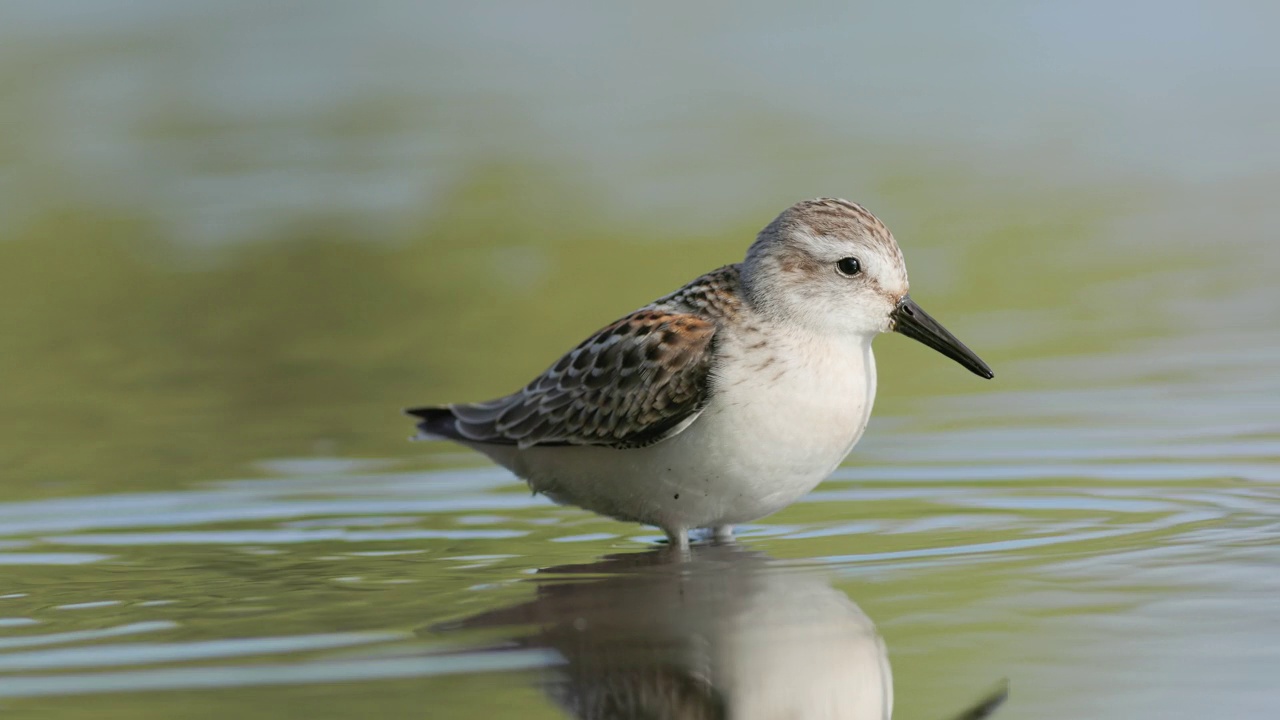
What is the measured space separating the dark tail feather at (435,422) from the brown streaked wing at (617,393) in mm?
56

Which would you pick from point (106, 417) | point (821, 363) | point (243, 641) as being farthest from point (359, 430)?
point (243, 641)

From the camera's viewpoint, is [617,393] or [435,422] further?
[435,422]

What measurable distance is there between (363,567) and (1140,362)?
6.65m

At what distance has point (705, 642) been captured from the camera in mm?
6680

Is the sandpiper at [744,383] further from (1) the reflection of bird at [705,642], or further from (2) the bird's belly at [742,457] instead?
(1) the reflection of bird at [705,642]

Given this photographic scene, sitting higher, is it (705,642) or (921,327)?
(921,327)

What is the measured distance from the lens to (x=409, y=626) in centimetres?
696

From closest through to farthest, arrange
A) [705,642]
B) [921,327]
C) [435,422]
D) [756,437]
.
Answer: [705,642]
[756,437]
[921,327]
[435,422]

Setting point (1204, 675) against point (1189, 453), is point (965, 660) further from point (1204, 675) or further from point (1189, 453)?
point (1189, 453)

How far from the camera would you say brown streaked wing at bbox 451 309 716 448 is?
27.7 ft

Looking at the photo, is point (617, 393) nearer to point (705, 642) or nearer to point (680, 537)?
point (680, 537)

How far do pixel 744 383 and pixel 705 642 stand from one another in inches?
72.9

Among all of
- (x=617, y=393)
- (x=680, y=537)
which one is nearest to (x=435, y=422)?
(x=617, y=393)

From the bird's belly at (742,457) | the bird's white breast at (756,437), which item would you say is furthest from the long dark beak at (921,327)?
the bird's belly at (742,457)
